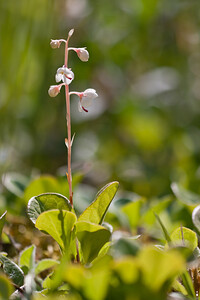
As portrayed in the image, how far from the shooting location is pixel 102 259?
1.46 ft

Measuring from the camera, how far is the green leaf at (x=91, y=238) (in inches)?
18.2

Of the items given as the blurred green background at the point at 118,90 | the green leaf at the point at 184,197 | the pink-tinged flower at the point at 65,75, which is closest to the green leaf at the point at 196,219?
the green leaf at the point at 184,197

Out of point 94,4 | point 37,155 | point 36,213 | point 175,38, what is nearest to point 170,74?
point 175,38

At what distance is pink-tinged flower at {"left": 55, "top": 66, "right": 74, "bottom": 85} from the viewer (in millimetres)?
490

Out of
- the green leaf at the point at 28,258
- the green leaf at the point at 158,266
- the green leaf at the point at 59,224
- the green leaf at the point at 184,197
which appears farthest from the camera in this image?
the green leaf at the point at 184,197

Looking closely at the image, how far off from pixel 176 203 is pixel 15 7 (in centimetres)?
65

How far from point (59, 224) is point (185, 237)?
14 centimetres

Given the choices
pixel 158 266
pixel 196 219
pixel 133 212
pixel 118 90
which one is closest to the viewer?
pixel 158 266

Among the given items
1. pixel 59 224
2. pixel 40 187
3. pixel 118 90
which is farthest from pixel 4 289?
pixel 118 90

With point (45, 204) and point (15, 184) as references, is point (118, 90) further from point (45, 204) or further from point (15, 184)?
point (45, 204)

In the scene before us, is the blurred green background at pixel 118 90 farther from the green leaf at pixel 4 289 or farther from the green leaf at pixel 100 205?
the green leaf at pixel 4 289

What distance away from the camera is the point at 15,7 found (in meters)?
1.12

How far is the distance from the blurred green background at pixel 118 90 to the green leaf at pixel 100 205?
0.80 meters

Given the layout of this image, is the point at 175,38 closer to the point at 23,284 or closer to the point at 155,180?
the point at 155,180
